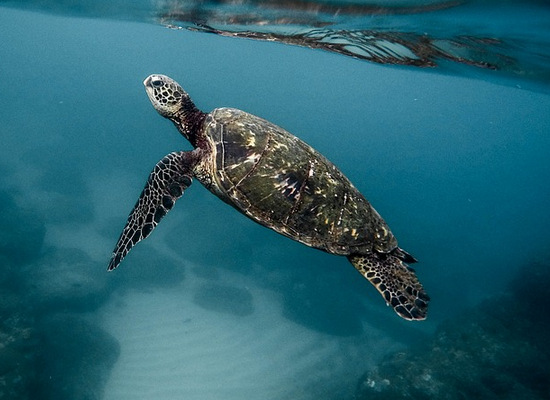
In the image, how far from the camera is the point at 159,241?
16328 mm

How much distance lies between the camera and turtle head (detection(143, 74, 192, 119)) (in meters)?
5.25

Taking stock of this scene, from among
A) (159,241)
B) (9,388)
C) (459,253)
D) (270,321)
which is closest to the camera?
(9,388)

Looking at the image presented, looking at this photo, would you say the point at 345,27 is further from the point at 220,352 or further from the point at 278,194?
the point at 220,352

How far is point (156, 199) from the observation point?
443 centimetres

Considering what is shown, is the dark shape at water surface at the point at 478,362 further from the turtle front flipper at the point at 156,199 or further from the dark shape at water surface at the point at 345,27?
the dark shape at water surface at the point at 345,27

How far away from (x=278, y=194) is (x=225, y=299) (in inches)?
407

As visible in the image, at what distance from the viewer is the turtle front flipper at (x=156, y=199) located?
4.20m

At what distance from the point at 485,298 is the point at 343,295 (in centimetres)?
713

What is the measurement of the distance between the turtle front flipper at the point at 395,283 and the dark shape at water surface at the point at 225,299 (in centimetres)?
928

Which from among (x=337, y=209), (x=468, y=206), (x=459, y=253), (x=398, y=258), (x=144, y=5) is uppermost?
(x=144, y=5)

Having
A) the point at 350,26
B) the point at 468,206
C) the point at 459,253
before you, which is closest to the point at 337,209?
the point at 350,26

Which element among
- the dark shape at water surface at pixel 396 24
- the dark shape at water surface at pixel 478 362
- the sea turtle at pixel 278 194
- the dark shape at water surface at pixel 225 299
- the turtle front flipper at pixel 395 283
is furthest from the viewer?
the dark shape at water surface at pixel 225 299

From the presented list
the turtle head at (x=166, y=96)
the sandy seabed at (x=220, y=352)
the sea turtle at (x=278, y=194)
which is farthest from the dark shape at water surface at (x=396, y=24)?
the sandy seabed at (x=220, y=352)

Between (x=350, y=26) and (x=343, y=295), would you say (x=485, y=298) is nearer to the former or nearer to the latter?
(x=343, y=295)
